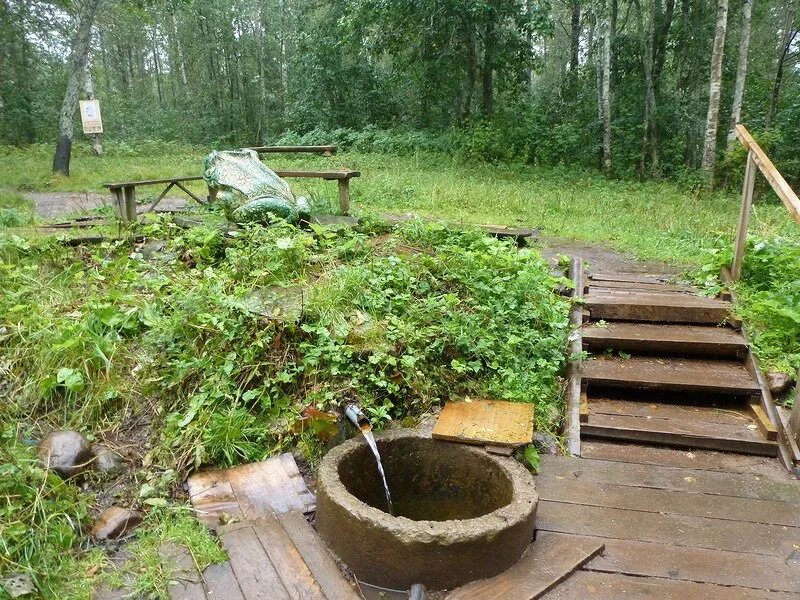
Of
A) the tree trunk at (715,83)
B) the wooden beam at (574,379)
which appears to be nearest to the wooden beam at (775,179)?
the wooden beam at (574,379)

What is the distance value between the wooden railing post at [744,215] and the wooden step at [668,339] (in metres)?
0.82

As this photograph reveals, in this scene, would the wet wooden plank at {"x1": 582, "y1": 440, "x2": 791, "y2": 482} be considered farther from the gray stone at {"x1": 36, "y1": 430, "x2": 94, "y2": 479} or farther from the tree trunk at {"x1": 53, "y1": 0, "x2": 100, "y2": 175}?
the tree trunk at {"x1": 53, "y1": 0, "x2": 100, "y2": 175}

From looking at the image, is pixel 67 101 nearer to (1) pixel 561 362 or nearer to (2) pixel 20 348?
(2) pixel 20 348

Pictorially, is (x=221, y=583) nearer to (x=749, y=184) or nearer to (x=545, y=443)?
(x=545, y=443)

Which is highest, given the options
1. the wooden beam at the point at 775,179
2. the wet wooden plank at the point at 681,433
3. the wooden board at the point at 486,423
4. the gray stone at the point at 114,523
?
the wooden beam at the point at 775,179

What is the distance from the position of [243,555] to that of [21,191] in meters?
10.9

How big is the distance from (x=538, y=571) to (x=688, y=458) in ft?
4.54

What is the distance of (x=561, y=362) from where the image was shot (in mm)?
3893

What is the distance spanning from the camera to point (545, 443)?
133 inches

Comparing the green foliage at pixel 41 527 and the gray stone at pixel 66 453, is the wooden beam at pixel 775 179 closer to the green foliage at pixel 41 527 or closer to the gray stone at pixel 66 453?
the green foliage at pixel 41 527

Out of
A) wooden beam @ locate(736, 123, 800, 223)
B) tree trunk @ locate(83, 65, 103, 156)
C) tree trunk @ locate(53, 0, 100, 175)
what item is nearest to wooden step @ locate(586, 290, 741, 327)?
wooden beam @ locate(736, 123, 800, 223)

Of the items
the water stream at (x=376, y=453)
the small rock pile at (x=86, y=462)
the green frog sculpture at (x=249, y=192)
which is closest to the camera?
the small rock pile at (x=86, y=462)

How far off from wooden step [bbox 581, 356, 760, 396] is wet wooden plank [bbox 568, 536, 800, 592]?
1.36 metres

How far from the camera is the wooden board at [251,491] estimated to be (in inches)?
113
